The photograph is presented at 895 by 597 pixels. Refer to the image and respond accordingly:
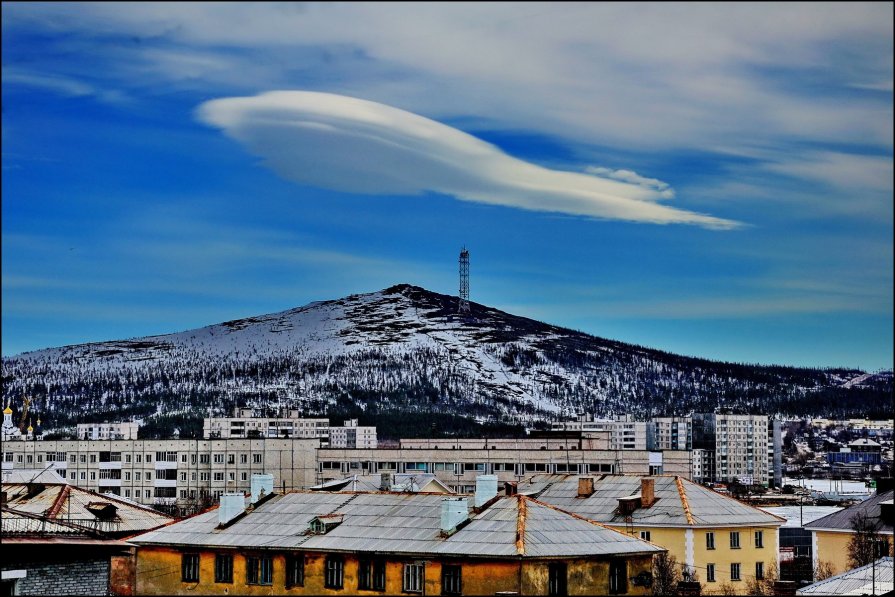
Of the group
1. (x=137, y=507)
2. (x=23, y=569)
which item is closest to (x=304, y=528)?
(x=23, y=569)

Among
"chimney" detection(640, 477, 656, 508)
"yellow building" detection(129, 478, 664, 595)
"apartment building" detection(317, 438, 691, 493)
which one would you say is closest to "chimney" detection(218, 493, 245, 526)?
"yellow building" detection(129, 478, 664, 595)

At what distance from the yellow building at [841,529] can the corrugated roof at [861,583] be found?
1502 cm

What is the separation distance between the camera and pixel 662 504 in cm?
6575

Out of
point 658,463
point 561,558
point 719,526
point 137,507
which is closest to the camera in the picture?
point 561,558

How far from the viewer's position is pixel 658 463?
127 m

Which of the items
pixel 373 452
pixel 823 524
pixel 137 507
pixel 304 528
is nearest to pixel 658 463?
pixel 373 452

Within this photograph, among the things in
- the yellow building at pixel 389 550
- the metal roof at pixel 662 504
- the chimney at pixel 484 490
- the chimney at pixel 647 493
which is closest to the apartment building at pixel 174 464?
the metal roof at pixel 662 504

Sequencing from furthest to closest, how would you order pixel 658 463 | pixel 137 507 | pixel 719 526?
pixel 658 463 → pixel 719 526 → pixel 137 507

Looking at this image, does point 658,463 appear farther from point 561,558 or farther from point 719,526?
point 561,558

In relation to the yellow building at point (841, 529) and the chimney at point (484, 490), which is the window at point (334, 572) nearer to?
the chimney at point (484, 490)

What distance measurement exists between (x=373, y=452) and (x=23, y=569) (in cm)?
8912

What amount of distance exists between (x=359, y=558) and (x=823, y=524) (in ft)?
101

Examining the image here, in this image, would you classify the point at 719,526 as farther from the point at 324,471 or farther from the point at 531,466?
the point at 324,471

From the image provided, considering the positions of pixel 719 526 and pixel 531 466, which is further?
pixel 531 466
